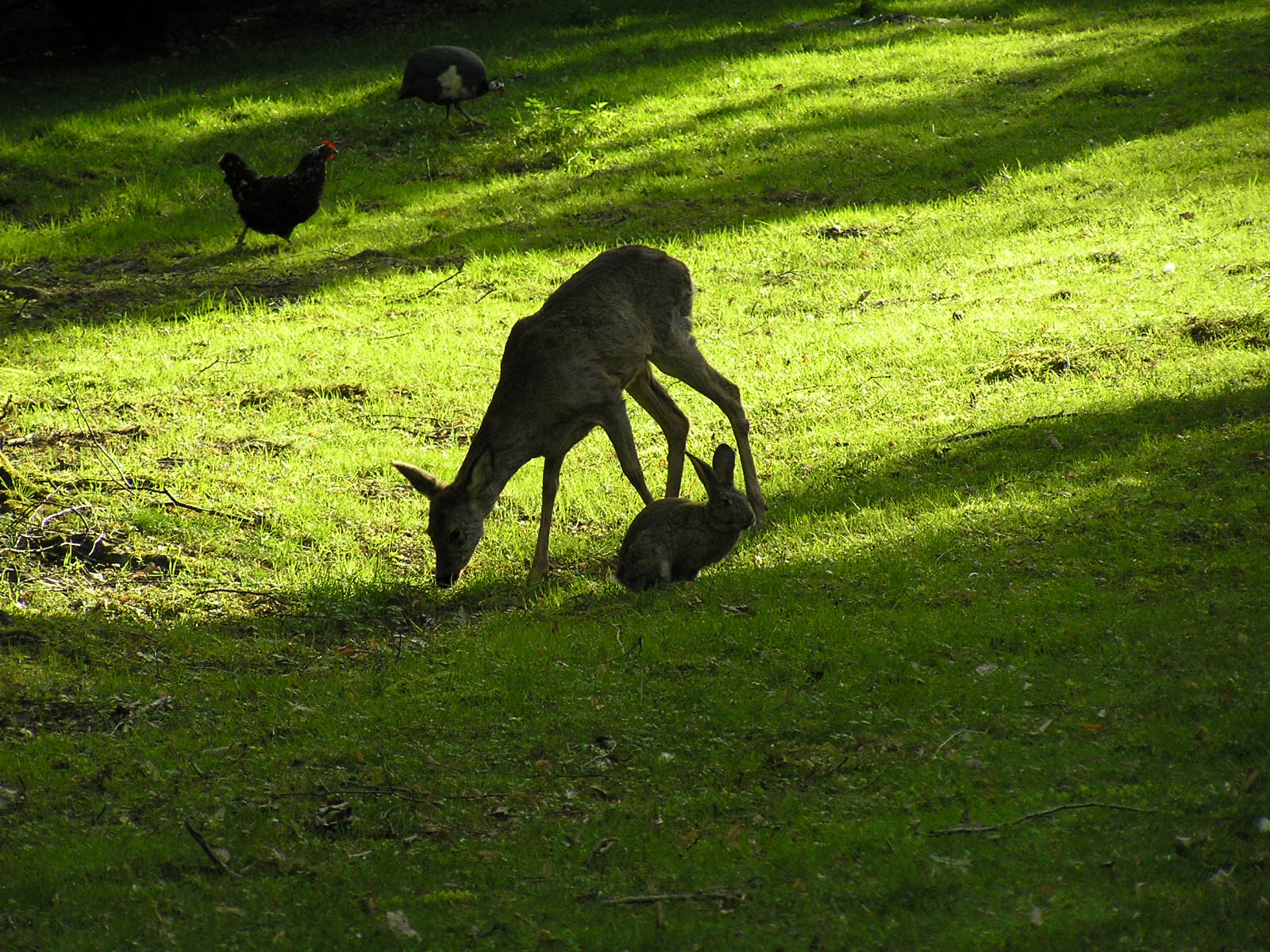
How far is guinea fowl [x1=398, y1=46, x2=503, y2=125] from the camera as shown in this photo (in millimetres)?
18922

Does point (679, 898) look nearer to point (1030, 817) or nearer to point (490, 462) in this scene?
point (1030, 817)

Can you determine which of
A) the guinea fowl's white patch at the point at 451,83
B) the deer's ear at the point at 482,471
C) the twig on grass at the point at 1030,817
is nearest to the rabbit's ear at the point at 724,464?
the deer's ear at the point at 482,471

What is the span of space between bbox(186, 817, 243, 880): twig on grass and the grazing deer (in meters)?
3.03

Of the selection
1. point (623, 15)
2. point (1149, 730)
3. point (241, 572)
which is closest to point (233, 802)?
point (241, 572)

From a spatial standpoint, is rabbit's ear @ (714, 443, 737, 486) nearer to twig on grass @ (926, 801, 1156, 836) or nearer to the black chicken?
twig on grass @ (926, 801, 1156, 836)

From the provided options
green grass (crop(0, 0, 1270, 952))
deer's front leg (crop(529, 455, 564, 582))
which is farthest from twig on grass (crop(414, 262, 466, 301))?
deer's front leg (crop(529, 455, 564, 582))

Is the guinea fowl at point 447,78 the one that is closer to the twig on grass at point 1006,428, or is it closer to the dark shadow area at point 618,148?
the dark shadow area at point 618,148

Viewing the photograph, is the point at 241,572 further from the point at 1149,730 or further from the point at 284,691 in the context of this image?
the point at 1149,730

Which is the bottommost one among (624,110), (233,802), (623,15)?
(233,802)

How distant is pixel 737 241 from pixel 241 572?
8556 millimetres

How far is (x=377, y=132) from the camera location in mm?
18625

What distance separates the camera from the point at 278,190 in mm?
14977

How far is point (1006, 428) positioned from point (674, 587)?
328 cm

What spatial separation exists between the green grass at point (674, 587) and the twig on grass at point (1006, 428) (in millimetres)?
49
